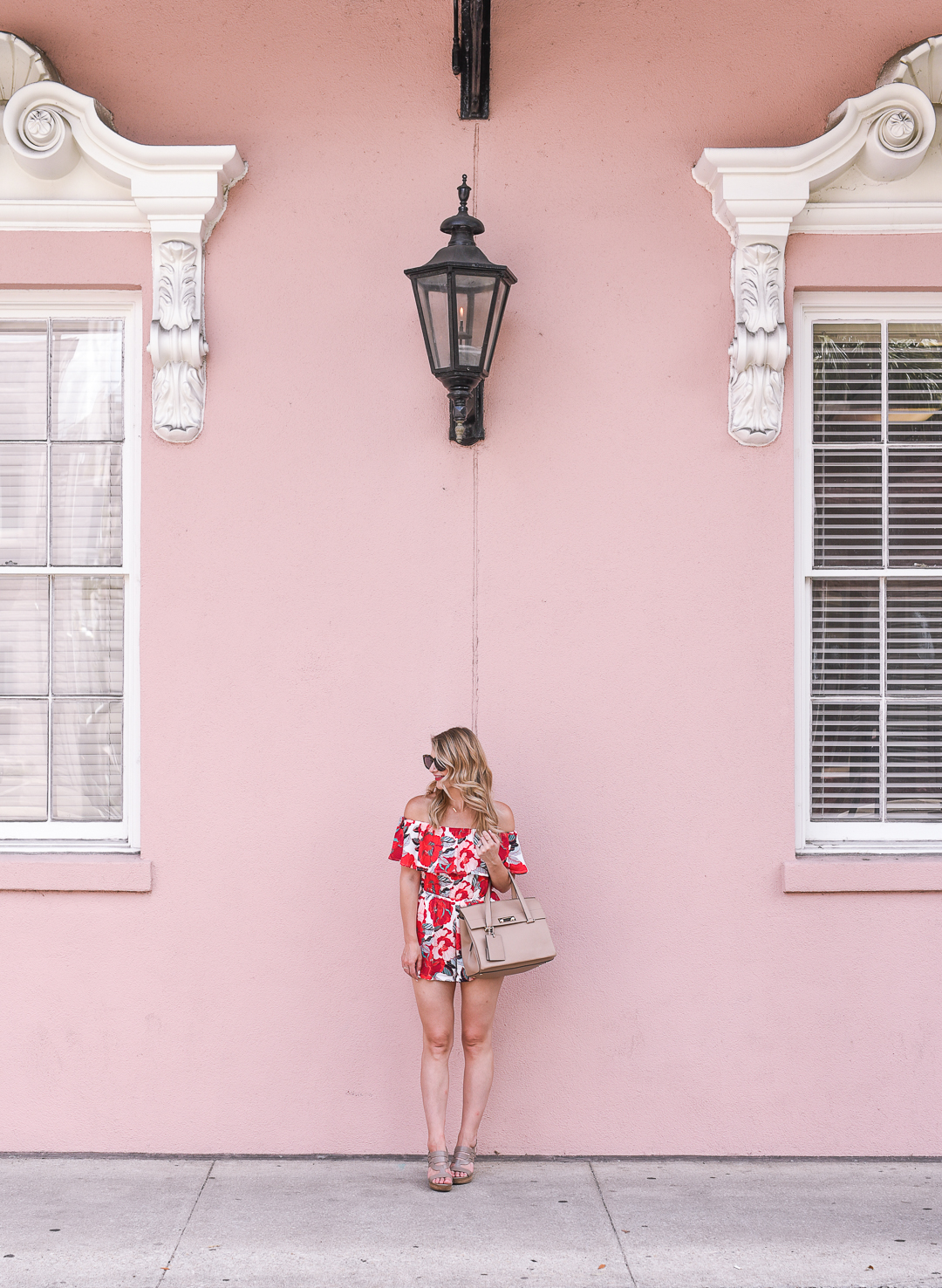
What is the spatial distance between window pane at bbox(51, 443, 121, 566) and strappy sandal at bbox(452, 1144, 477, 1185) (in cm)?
251

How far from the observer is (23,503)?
445cm

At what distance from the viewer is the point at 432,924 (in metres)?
3.92

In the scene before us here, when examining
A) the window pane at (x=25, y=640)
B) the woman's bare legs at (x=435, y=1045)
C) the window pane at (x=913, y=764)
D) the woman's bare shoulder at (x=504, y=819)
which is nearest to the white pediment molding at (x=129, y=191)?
the window pane at (x=25, y=640)

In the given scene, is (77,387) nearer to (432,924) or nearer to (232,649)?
(232,649)

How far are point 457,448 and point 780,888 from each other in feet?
6.69

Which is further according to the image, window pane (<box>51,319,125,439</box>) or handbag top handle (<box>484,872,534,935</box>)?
window pane (<box>51,319,125,439</box>)

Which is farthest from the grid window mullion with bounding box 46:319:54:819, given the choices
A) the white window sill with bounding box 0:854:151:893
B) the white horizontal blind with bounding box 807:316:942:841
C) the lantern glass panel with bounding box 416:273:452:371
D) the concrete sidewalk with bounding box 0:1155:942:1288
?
the white horizontal blind with bounding box 807:316:942:841

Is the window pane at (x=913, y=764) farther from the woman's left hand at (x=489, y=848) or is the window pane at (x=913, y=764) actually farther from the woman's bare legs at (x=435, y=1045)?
the woman's bare legs at (x=435, y=1045)

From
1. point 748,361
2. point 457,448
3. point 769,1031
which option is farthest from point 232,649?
point 769,1031

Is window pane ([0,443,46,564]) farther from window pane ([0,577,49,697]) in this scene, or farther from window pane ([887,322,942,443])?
window pane ([887,322,942,443])

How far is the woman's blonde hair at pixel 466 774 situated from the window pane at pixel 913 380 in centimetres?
208

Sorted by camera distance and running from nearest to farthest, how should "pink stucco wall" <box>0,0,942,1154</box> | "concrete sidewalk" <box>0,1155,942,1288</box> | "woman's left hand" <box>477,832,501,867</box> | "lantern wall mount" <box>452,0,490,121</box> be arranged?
"concrete sidewalk" <box>0,1155,942,1288</box>, "woman's left hand" <box>477,832,501,867</box>, "lantern wall mount" <box>452,0,490,121</box>, "pink stucco wall" <box>0,0,942,1154</box>

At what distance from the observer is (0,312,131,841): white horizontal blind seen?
443cm

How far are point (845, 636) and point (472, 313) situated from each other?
1.89m
